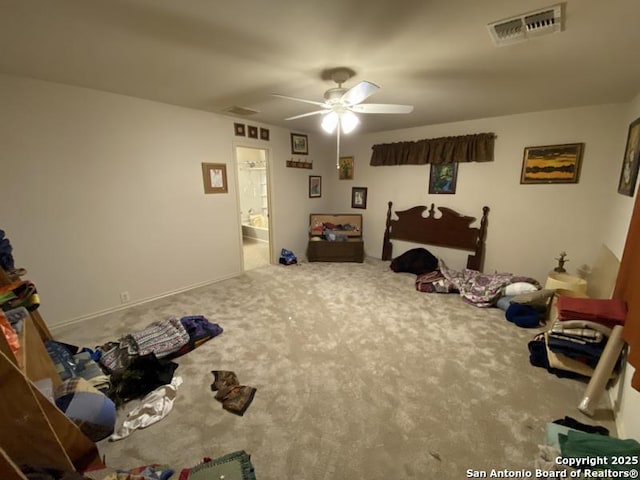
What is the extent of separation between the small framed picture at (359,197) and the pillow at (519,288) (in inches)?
109

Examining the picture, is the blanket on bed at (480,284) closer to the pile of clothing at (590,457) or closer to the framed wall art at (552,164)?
the framed wall art at (552,164)

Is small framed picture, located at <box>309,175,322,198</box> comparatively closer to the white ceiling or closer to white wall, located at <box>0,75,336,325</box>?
white wall, located at <box>0,75,336,325</box>

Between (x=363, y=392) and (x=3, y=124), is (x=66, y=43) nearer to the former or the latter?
(x=3, y=124)

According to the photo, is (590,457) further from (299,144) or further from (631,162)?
(299,144)

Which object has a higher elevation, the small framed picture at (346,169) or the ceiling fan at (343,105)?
the ceiling fan at (343,105)

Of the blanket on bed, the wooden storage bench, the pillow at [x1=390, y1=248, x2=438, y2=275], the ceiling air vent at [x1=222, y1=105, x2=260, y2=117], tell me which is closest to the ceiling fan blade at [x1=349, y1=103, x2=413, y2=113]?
the ceiling air vent at [x1=222, y1=105, x2=260, y2=117]

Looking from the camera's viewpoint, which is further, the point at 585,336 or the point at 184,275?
the point at 184,275

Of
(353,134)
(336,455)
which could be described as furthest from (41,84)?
(353,134)

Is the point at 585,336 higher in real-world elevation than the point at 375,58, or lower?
lower

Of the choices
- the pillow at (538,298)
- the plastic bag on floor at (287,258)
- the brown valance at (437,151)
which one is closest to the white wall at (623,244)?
the pillow at (538,298)

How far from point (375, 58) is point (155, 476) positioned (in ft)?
9.16

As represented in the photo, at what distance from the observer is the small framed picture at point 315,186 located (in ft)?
17.1

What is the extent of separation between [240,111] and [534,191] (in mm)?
4009

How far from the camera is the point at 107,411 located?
5.07 ft
